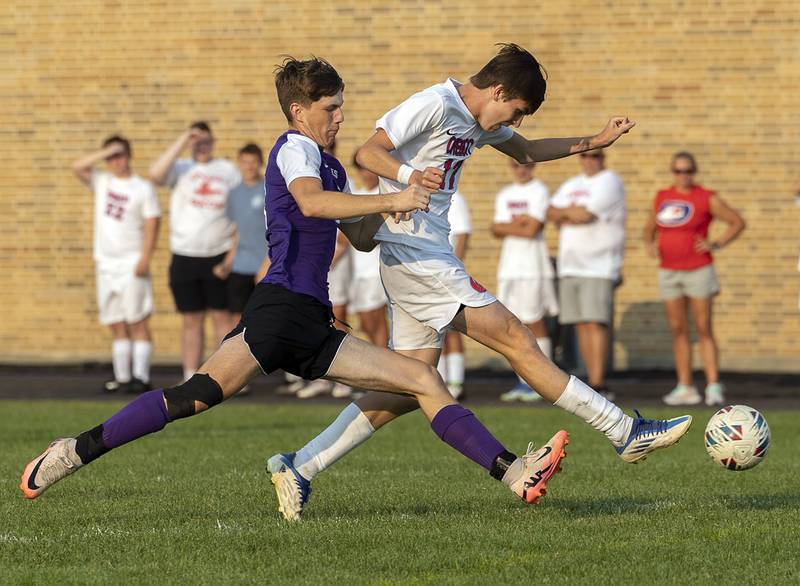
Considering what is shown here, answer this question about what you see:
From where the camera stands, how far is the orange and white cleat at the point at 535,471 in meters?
6.11

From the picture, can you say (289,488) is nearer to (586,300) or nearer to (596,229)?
(586,300)

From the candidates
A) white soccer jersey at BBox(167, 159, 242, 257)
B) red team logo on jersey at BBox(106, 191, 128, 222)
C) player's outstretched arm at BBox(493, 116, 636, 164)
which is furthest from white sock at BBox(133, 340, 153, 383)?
player's outstretched arm at BBox(493, 116, 636, 164)

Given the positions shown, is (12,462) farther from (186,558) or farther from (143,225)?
(143,225)

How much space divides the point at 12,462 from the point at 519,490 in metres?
4.42

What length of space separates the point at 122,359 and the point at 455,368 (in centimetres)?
357

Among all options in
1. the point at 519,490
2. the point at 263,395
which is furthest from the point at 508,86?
the point at 263,395

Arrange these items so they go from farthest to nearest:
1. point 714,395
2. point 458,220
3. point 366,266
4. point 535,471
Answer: point 366,266, point 714,395, point 458,220, point 535,471

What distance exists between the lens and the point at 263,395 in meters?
15.3

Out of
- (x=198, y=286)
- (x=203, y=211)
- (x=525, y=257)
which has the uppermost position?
(x=203, y=211)

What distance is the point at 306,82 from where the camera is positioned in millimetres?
6488

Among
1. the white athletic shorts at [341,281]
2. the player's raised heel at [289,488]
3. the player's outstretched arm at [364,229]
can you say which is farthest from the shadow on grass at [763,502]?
the white athletic shorts at [341,281]

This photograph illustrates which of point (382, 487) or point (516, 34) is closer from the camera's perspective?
point (382, 487)

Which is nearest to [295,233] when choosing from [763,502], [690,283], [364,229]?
[364,229]

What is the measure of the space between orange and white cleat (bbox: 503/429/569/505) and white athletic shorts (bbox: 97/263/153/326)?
31.4 ft
